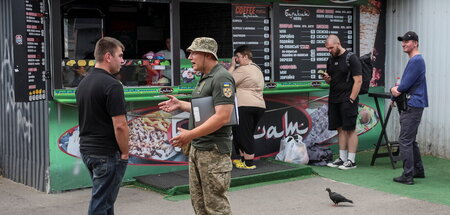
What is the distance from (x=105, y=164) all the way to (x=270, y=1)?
4.94 m

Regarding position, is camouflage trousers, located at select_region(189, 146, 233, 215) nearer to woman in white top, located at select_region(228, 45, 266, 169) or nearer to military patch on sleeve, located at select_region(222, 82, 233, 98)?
military patch on sleeve, located at select_region(222, 82, 233, 98)

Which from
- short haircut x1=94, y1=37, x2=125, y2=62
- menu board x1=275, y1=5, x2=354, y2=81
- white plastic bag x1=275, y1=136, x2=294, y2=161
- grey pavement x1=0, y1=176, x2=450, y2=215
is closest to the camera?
short haircut x1=94, y1=37, x2=125, y2=62

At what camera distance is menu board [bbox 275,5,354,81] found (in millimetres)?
9039

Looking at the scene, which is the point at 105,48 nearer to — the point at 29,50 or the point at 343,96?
the point at 29,50

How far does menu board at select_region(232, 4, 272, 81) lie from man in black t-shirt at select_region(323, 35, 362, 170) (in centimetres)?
92

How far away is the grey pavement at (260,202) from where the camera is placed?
6.43 metres

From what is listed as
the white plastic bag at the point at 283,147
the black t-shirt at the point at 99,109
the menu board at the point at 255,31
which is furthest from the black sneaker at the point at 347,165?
the black t-shirt at the point at 99,109

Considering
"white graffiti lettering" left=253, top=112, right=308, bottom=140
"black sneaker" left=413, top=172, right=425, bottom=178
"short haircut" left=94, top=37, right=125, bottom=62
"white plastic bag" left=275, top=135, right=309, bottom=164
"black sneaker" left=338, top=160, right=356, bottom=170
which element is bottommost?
"black sneaker" left=413, top=172, right=425, bottom=178

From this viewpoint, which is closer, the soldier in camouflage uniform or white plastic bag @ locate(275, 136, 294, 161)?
the soldier in camouflage uniform

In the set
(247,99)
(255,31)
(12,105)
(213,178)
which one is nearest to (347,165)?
(247,99)

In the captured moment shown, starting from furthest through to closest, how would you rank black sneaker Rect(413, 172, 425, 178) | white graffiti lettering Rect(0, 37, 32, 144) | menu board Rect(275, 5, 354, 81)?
menu board Rect(275, 5, 354, 81)
black sneaker Rect(413, 172, 425, 178)
white graffiti lettering Rect(0, 37, 32, 144)

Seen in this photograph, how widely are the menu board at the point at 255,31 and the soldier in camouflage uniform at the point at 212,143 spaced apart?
3904mm

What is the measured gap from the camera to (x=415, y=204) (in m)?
6.57

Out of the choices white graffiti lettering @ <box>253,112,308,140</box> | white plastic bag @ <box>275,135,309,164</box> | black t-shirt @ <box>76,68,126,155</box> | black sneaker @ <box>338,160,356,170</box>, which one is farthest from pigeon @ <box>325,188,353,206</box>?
black t-shirt @ <box>76,68,126,155</box>
